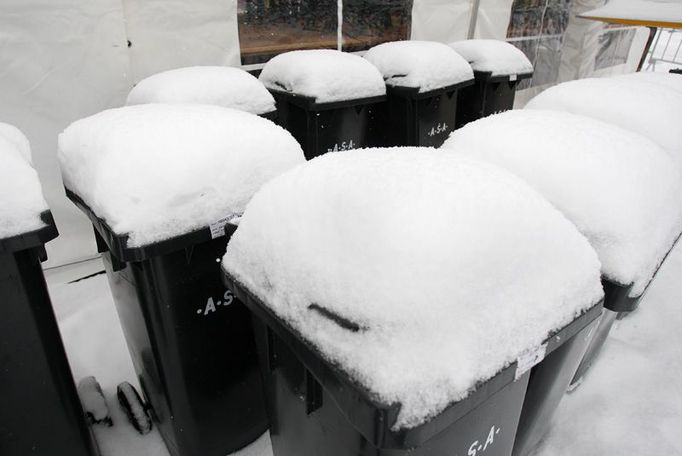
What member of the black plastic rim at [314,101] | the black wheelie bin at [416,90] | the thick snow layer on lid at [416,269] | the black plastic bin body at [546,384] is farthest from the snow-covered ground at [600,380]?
the black wheelie bin at [416,90]

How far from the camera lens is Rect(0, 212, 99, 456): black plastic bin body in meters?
1.04

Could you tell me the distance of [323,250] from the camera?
2.61 ft

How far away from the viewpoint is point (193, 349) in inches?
52.7

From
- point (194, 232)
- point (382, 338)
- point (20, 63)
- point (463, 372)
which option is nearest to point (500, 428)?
point (463, 372)

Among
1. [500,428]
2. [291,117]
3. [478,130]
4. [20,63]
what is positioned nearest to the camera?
[500,428]

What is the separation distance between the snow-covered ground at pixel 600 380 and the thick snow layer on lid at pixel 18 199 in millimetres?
1080

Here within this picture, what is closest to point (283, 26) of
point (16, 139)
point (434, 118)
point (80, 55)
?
point (434, 118)

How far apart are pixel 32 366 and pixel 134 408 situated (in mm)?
660

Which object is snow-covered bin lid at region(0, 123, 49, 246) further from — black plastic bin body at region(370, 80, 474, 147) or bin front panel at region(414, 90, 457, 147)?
bin front panel at region(414, 90, 457, 147)

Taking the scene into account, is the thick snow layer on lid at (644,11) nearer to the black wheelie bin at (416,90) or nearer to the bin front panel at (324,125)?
the black wheelie bin at (416,90)

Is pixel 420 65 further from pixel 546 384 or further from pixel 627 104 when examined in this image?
pixel 546 384

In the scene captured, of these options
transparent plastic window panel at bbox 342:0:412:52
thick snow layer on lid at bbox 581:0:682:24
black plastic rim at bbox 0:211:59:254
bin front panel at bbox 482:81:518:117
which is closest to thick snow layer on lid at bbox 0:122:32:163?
black plastic rim at bbox 0:211:59:254

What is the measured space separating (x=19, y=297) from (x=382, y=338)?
0.93 m

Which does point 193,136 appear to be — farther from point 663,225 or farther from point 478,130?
point 663,225
